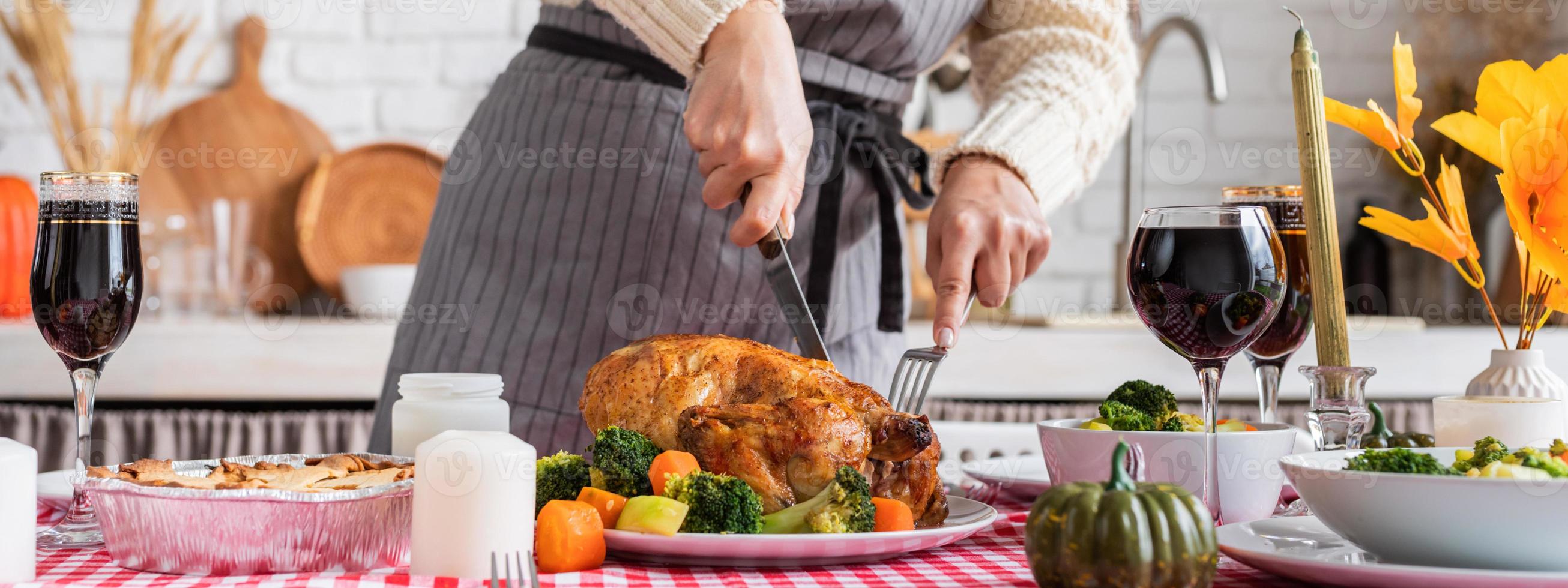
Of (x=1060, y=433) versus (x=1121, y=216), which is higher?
(x=1121, y=216)

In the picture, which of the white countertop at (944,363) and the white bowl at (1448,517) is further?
the white countertop at (944,363)

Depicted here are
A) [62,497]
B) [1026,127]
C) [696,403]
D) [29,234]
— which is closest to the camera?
[696,403]

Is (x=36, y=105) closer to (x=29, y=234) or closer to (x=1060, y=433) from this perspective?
(x=29, y=234)

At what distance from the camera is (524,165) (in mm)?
1423

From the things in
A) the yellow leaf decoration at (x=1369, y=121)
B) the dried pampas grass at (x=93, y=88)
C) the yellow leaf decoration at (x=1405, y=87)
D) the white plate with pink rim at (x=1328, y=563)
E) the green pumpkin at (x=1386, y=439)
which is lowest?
the white plate with pink rim at (x=1328, y=563)

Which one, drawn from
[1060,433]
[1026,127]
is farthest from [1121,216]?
[1060,433]

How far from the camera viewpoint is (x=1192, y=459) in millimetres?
848

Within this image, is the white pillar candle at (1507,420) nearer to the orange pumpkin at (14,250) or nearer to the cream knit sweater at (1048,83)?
the cream knit sweater at (1048,83)

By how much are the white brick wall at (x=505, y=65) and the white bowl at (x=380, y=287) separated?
0.43m

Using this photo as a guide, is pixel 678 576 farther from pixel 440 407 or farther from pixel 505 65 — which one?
pixel 505 65

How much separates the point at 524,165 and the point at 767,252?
480 millimetres

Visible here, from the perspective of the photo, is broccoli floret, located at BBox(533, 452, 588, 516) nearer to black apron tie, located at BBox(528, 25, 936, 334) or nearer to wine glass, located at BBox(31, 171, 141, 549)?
wine glass, located at BBox(31, 171, 141, 549)

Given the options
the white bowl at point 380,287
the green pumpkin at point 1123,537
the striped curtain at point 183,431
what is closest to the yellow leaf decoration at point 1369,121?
the green pumpkin at point 1123,537

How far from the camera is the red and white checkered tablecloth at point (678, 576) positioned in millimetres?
653
